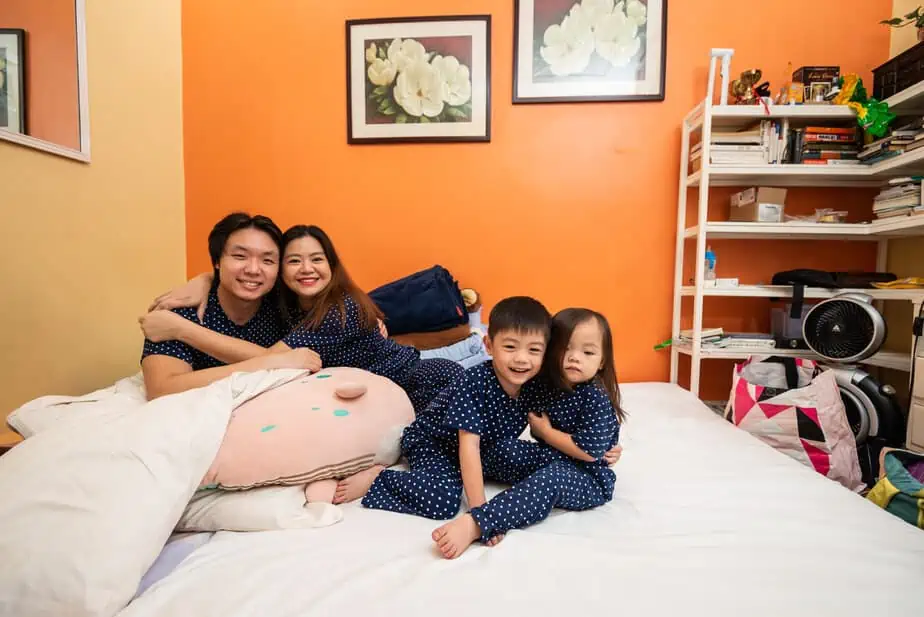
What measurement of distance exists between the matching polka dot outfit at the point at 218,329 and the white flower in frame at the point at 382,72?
1400mm

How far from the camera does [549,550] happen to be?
0.85 metres

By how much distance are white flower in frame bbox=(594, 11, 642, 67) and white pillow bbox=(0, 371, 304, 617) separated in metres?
2.33

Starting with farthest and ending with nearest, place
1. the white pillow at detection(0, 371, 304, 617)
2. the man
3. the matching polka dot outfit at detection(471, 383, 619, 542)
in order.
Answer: the man
the matching polka dot outfit at detection(471, 383, 619, 542)
the white pillow at detection(0, 371, 304, 617)

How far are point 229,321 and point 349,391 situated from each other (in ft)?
1.83

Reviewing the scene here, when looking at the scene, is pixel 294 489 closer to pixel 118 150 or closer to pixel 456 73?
pixel 118 150

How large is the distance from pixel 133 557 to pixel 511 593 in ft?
1.93

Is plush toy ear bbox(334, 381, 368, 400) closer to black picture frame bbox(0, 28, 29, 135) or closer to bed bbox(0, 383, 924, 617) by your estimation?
bed bbox(0, 383, 924, 617)

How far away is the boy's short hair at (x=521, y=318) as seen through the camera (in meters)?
1.05

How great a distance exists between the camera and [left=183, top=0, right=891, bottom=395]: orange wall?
7.69 feet

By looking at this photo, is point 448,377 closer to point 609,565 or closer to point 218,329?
point 218,329

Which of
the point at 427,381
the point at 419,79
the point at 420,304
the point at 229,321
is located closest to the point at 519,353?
the point at 427,381

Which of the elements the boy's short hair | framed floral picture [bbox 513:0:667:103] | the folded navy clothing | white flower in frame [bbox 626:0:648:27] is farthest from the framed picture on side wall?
white flower in frame [bbox 626:0:648:27]

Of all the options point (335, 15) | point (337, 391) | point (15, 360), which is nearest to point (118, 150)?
point (15, 360)

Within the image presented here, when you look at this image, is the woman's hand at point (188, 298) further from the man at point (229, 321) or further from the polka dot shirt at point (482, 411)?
the polka dot shirt at point (482, 411)
